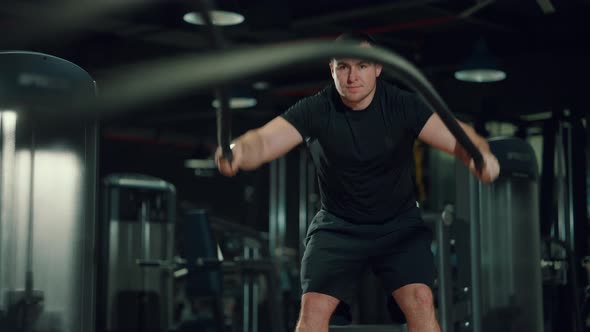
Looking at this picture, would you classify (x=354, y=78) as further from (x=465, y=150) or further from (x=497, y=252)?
(x=497, y=252)

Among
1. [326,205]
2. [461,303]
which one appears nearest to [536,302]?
[461,303]

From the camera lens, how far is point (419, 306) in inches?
126

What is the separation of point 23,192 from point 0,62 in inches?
22.2

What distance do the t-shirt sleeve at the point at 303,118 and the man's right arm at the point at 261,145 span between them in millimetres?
17

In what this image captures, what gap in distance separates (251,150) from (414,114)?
2.10 feet

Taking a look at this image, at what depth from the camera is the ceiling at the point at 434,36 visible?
302 inches

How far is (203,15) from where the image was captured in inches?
67.6

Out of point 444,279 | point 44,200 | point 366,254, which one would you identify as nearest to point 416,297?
point 366,254

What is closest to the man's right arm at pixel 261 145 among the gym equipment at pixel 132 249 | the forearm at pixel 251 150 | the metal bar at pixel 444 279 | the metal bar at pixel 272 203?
the forearm at pixel 251 150

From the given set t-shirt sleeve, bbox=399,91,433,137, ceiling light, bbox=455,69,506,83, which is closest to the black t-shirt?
t-shirt sleeve, bbox=399,91,433,137

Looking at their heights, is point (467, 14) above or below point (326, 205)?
above

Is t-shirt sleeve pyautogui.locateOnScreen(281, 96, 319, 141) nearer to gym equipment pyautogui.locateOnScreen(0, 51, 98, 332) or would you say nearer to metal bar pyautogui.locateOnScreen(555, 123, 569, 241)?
gym equipment pyautogui.locateOnScreen(0, 51, 98, 332)

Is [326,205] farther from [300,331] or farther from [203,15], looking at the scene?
[203,15]

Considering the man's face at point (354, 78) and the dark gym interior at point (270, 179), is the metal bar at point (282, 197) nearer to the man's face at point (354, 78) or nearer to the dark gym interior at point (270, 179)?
the dark gym interior at point (270, 179)
